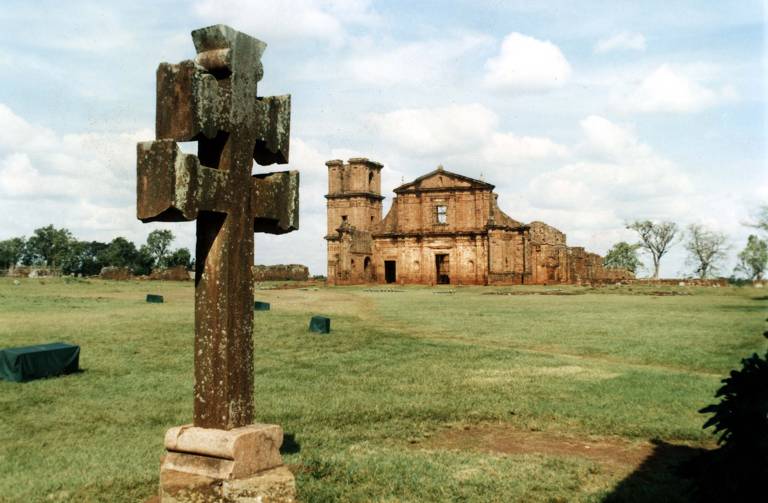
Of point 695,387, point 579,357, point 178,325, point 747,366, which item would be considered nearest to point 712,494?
point 747,366

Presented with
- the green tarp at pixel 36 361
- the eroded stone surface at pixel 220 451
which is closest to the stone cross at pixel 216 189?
the eroded stone surface at pixel 220 451

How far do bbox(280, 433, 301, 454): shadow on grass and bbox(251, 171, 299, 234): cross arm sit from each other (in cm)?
250

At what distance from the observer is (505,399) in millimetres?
9039

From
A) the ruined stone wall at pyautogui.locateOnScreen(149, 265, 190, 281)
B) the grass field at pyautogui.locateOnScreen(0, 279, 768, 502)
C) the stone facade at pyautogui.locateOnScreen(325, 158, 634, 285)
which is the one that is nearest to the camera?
the grass field at pyautogui.locateOnScreen(0, 279, 768, 502)

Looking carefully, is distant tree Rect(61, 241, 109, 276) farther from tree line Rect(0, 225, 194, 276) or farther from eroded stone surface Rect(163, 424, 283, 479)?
eroded stone surface Rect(163, 424, 283, 479)

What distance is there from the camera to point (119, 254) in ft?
333

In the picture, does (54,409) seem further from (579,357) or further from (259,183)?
(579,357)

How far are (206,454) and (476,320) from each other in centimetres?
1717

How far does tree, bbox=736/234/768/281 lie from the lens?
65.4 metres

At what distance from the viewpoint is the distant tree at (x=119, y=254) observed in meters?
100

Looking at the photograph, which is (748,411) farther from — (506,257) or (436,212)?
(436,212)

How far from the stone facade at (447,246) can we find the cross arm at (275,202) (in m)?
47.5

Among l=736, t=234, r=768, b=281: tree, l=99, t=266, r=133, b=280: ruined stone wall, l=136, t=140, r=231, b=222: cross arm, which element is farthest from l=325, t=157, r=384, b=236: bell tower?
l=136, t=140, r=231, b=222: cross arm

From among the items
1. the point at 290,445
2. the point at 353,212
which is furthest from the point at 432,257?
the point at 290,445
